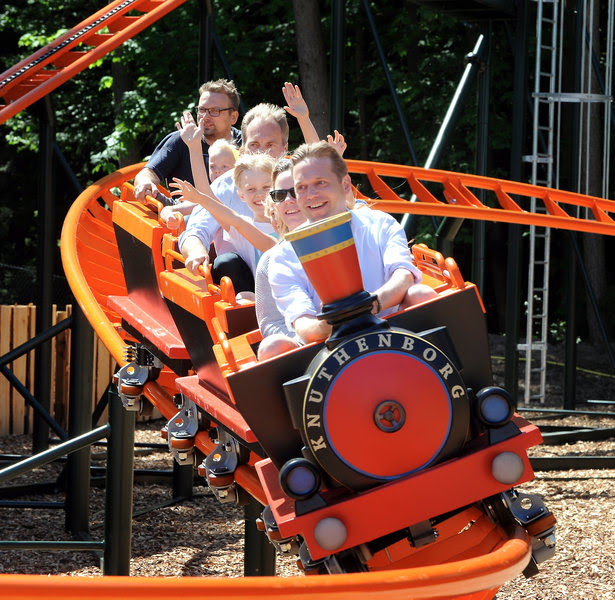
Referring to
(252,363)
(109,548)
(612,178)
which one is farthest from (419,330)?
(612,178)

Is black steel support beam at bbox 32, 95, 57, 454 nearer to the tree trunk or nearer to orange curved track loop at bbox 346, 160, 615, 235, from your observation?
orange curved track loop at bbox 346, 160, 615, 235

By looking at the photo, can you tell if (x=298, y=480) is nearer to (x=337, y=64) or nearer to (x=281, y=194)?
(x=281, y=194)

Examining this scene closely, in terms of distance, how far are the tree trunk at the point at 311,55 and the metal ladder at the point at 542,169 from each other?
269 centimetres

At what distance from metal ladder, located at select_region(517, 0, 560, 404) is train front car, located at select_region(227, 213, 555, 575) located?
5.69 meters

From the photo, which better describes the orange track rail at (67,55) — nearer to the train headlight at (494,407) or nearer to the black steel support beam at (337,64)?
the black steel support beam at (337,64)

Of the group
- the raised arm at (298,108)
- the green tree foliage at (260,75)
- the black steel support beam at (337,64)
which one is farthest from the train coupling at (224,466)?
the green tree foliage at (260,75)

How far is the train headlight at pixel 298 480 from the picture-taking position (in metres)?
2.20

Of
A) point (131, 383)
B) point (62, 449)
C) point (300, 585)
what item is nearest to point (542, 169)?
point (62, 449)

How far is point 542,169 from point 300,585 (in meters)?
13.6

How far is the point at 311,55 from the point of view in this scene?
12133mm

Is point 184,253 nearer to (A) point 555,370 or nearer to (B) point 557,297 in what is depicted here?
(A) point 555,370

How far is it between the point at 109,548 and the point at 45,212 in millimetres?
3124

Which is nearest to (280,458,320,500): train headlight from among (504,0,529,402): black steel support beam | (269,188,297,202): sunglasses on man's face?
(269,188,297,202): sunglasses on man's face

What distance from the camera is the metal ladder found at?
26.5ft
